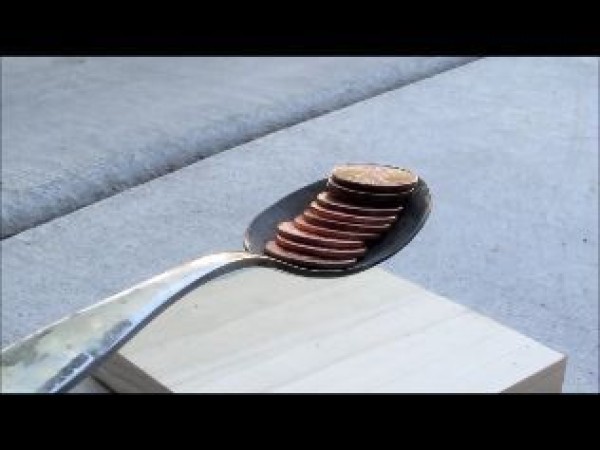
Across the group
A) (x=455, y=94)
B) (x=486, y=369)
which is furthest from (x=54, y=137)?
(x=486, y=369)

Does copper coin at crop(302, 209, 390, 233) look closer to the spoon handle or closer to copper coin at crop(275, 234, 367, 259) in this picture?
copper coin at crop(275, 234, 367, 259)

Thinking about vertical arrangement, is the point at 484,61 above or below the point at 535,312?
above

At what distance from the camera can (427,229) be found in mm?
860

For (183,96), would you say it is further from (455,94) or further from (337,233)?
(337,233)

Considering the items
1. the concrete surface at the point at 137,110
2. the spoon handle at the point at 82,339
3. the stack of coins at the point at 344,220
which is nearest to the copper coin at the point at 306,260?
the stack of coins at the point at 344,220

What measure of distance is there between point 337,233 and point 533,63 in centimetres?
93

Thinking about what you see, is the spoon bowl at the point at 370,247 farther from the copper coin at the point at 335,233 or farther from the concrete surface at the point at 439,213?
the concrete surface at the point at 439,213

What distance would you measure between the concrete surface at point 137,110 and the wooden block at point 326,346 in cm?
34

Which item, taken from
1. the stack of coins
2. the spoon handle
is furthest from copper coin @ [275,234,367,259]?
the spoon handle

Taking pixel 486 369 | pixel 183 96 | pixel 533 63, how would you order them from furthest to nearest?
pixel 533 63
pixel 183 96
pixel 486 369

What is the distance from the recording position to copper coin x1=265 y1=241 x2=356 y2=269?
1.82 ft

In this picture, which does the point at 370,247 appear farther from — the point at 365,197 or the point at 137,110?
the point at 137,110

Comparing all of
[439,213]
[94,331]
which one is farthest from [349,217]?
[439,213]

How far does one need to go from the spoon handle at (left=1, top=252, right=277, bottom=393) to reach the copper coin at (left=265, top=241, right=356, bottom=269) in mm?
114
